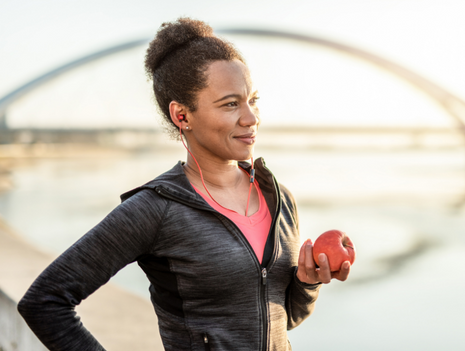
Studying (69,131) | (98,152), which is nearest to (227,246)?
(69,131)

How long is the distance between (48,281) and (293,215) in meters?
0.66

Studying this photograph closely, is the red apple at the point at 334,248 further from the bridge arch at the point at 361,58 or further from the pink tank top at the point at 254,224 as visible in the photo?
the bridge arch at the point at 361,58

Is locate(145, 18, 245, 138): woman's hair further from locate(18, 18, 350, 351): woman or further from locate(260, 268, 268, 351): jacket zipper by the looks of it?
locate(260, 268, 268, 351): jacket zipper

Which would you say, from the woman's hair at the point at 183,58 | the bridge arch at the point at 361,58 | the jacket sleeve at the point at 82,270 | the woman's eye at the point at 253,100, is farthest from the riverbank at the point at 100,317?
the bridge arch at the point at 361,58

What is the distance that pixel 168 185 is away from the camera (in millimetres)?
1087

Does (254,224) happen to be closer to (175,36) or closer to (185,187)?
(185,187)

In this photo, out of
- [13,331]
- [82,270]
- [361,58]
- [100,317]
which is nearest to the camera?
[82,270]

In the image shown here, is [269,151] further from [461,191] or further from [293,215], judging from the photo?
[293,215]

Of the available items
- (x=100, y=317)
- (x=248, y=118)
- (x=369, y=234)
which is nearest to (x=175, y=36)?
(x=248, y=118)

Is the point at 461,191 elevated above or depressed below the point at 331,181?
below

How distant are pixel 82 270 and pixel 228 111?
50 centimetres

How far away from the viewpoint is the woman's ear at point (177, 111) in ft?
3.96

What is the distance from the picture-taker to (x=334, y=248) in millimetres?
1218

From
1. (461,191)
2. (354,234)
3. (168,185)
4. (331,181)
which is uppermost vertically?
(331,181)
